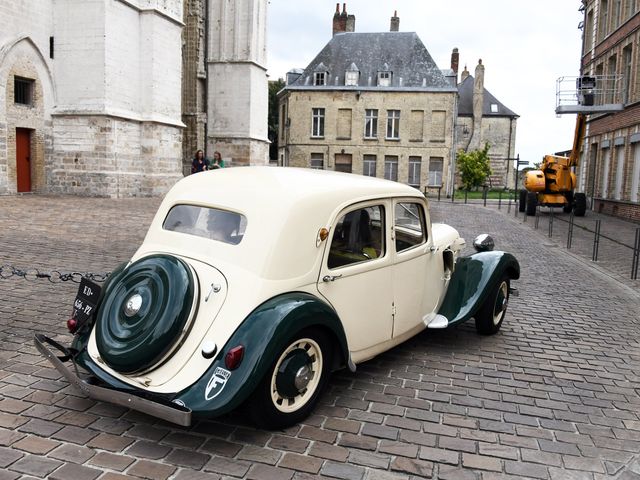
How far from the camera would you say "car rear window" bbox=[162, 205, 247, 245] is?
3.60m

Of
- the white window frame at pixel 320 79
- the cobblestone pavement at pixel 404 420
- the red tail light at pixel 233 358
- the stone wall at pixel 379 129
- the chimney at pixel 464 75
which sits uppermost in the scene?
the chimney at pixel 464 75

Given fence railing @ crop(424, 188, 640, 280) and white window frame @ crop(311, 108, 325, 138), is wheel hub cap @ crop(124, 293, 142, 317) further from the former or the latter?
white window frame @ crop(311, 108, 325, 138)

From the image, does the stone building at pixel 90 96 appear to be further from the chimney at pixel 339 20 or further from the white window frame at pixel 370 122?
the chimney at pixel 339 20

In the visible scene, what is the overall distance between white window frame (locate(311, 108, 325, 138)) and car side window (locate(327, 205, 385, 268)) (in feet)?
133

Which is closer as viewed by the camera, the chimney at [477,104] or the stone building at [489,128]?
the chimney at [477,104]

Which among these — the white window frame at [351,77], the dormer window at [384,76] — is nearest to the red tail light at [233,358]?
the dormer window at [384,76]

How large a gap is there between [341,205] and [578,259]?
8482 millimetres

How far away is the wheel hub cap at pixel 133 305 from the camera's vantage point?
10.8 ft

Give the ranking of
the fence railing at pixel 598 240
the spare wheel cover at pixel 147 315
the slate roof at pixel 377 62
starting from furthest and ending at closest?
1. the slate roof at pixel 377 62
2. the fence railing at pixel 598 240
3. the spare wheel cover at pixel 147 315

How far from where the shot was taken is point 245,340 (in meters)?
3.12

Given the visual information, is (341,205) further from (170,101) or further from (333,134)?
(333,134)

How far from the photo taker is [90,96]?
19.6 m

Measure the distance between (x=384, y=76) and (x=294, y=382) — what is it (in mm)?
42404

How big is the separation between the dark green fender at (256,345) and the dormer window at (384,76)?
41752mm
